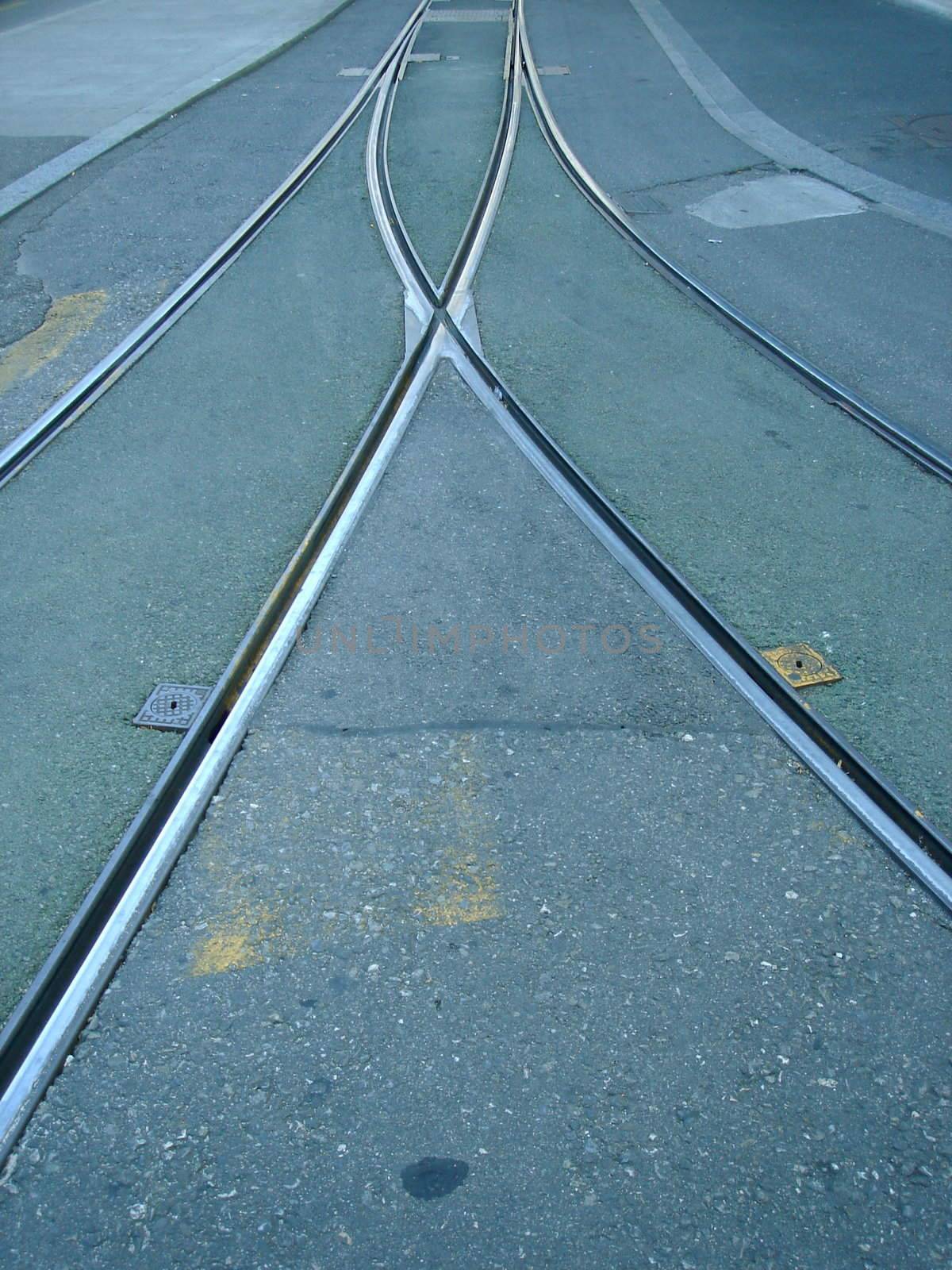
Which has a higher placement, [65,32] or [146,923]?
[65,32]

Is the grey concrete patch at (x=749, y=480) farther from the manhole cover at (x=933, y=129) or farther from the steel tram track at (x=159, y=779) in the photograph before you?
the manhole cover at (x=933, y=129)

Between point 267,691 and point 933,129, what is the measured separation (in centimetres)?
1131

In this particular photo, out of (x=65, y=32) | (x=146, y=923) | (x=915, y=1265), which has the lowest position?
(x=915, y=1265)

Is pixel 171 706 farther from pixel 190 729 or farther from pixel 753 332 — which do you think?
pixel 753 332

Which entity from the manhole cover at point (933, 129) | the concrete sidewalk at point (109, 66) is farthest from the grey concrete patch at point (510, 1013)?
the manhole cover at point (933, 129)

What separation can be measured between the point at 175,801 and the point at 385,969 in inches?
40.9

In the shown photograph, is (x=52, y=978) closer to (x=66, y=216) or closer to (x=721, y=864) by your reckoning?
(x=721, y=864)

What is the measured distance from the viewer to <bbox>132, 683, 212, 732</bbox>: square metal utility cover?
4.02 metres

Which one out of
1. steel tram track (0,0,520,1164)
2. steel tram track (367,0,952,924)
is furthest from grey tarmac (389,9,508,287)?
steel tram track (367,0,952,924)

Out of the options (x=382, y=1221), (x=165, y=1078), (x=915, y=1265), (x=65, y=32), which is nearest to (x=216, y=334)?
(x=165, y=1078)

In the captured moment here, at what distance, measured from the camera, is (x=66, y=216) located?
370 inches

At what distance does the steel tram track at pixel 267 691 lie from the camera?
301cm

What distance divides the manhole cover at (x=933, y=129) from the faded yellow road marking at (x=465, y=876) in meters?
10.7

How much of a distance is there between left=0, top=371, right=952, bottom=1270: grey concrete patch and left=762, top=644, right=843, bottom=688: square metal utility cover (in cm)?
29
